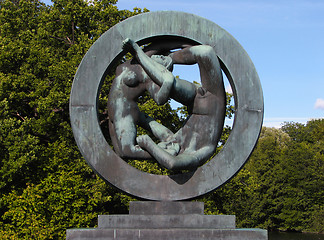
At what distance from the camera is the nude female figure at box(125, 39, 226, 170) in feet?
27.2

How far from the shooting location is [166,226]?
811 centimetres

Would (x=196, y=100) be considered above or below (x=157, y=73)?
below

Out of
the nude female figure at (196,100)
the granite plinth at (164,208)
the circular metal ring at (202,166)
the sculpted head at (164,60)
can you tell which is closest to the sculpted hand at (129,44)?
the nude female figure at (196,100)

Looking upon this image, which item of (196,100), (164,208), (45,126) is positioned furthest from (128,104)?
(45,126)

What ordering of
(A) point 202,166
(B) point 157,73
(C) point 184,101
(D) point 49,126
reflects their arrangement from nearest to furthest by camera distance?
(B) point 157,73, (A) point 202,166, (C) point 184,101, (D) point 49,126

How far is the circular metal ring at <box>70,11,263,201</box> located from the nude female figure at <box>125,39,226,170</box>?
0.28 m

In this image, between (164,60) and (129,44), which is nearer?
Answer: (129,44)

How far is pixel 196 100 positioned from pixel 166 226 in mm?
2125

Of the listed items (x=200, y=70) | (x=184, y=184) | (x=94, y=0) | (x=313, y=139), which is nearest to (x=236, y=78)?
(x=200, y=70)

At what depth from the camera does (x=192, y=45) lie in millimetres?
9000

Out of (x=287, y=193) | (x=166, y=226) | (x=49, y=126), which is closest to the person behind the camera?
(x=166, y=226)

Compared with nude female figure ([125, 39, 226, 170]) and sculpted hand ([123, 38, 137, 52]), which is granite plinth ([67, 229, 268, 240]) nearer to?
nude female figure ([125, 39, 226, 170])

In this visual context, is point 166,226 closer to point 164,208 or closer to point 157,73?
point 164,208

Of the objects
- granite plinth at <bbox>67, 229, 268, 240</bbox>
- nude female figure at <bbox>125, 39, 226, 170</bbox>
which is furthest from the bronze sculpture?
granite plinth at <bbox>67, 229, 268, 240</bbox>
